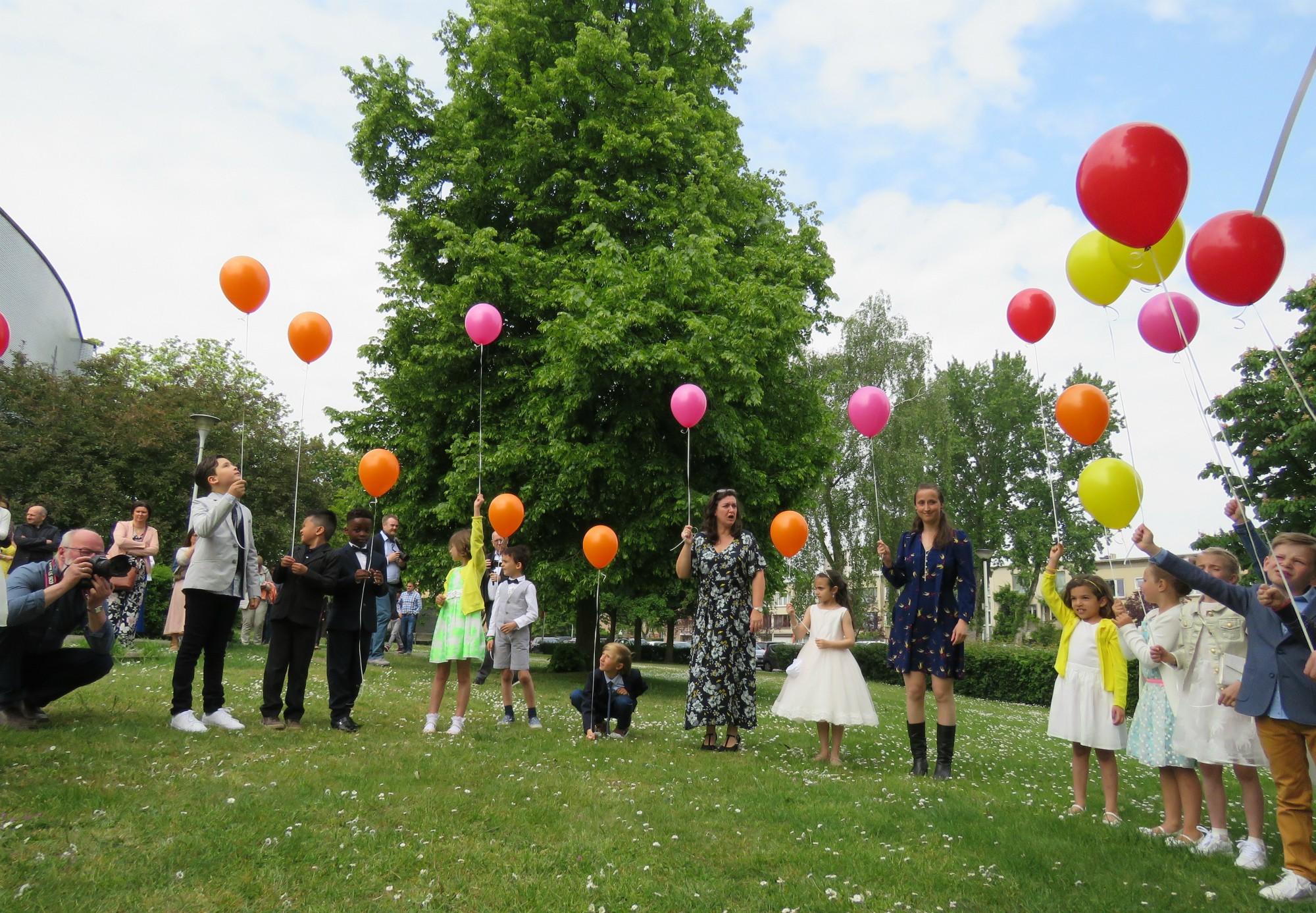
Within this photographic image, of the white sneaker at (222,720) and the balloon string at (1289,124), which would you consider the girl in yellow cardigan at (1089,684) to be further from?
the white sneaker at (222,720)

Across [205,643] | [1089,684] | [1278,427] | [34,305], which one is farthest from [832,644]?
[34,305]

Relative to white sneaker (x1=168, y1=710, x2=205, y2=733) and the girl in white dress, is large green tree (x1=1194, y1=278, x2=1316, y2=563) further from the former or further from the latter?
white sneaker (x1=168, y1=710, x2=205, y2=733)

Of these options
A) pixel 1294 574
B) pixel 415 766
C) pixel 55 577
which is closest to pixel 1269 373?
pixel 1294 574

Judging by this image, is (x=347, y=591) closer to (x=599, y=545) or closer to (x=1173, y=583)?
(x=599, y=545)

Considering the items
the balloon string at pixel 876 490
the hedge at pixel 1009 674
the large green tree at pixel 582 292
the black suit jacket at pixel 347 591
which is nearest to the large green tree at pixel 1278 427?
the hedge at pixel 1009 674

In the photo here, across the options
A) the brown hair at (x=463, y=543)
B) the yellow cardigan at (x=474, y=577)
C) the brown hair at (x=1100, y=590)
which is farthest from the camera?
the brown hair at (x=463, y=543)

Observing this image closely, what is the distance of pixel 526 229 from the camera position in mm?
16641

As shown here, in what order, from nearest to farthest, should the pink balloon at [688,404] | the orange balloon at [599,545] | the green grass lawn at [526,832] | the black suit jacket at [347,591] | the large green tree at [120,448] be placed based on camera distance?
1. the green grass lawn at [526,832]
2. the black suit jacket at [347,591]
3. the orange balloon at [599,545]
4. the pink balloon at [688,404]
5. the large green tree at [120,448]

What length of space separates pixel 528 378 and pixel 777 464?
17.6ft

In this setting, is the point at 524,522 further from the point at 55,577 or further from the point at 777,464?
the point at 55,577

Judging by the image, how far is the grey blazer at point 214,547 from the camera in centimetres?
718

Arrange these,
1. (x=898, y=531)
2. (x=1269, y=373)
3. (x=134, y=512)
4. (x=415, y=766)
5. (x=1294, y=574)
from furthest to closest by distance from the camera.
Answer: (x=898, y=531), (x=1269, y=373), (x=134, y=512), (x=415, y=766), (x=1294, y=574)

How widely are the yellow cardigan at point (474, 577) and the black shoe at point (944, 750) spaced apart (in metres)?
4.52

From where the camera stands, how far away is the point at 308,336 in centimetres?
959
